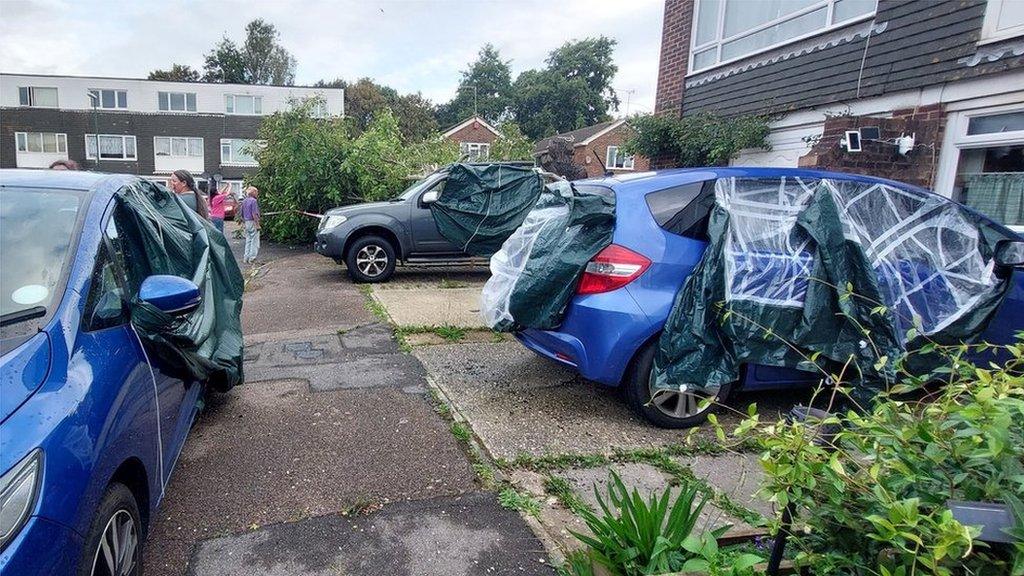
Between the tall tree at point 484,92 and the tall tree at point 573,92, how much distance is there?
21.3ft

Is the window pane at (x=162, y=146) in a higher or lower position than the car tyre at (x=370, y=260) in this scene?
higher

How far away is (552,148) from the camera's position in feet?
40.9

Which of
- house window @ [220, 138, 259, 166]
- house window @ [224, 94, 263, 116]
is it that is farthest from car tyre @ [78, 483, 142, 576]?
house window @ [224, 94, 263, 116]

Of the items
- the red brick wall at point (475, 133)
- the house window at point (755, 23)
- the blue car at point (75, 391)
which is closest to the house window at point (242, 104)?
the red brick wall at point (475, 133)

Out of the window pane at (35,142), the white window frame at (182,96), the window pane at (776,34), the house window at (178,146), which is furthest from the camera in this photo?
the house window at (178,146)

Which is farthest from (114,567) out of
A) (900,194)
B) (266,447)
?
(900,194)

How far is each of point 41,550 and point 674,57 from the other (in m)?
10.9

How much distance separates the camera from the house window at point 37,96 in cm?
3700

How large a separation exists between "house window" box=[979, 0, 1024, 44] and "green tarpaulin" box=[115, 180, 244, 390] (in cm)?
741

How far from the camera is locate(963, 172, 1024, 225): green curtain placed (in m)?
5.71

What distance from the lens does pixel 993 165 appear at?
234 inches

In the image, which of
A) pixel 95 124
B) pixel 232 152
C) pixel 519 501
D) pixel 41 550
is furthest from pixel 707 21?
pixel 95 124

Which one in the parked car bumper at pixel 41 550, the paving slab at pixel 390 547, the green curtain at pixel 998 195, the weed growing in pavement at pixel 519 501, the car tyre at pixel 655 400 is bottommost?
the paving slab at pixel 390 547

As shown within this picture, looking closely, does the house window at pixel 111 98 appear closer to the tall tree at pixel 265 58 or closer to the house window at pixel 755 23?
the tall tree at pixel 265 58
